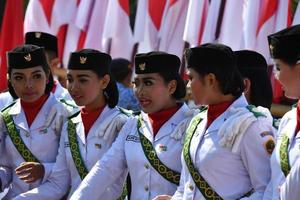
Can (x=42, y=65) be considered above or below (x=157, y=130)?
above

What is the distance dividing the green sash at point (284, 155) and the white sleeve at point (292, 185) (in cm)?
18

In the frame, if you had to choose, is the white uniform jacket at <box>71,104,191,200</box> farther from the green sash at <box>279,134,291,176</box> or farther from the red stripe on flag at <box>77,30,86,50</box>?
the red stripe on flag at <box>77,30,86,50</box>

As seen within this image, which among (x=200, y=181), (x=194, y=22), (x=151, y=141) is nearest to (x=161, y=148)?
(x=151, y=141)

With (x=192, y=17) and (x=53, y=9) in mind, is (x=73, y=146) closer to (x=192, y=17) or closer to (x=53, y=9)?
(x=192, y=17)

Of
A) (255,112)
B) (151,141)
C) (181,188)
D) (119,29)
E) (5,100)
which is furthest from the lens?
(119,29)

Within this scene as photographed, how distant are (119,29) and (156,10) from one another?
0.72 m

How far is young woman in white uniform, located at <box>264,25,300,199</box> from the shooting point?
3.85m

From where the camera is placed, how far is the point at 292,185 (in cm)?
368

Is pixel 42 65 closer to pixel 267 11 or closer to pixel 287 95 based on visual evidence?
pixel 287 95

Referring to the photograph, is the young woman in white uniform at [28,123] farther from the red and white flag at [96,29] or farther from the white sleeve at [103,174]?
the red and white flag at [96,29]

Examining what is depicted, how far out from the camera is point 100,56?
5.45 meters

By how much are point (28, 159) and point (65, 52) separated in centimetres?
456

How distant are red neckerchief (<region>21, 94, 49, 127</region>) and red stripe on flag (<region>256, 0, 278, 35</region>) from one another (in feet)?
10.4

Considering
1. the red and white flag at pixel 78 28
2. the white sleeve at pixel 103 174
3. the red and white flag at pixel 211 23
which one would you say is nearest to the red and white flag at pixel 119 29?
the red and white flag at pixel 78 28
